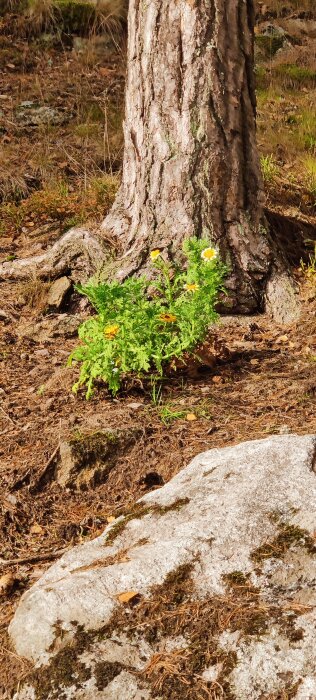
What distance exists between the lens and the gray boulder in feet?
7.13

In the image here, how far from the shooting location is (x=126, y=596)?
95.9 inches

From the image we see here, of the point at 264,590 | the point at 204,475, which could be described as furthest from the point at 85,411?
the point at 264,590

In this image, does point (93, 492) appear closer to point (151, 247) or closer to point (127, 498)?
point (127, 498)

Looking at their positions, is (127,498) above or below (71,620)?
below

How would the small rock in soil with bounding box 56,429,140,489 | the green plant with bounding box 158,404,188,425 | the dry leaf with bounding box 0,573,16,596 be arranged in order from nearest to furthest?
the dry leaf with bounding box 0,573,16,596, the small rock in soil with bounding box 56,429,140,489, the green plant with bounding box 158,404,188,425

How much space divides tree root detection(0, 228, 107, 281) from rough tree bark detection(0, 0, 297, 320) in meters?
0.21

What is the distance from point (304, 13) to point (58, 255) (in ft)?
25.8

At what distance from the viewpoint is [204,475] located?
299 cm

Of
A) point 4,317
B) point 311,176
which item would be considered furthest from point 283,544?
point 311,176

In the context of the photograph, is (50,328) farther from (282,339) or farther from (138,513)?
(138,513)

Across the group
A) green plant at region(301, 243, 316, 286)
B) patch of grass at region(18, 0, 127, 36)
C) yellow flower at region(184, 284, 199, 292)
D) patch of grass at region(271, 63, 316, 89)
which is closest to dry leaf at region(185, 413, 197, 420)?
yellow flower at region(184, 284, 199, 292)

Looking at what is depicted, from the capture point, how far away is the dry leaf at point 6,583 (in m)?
3.02

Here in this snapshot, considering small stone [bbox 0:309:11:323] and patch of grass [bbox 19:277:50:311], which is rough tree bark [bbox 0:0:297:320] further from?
small stone [bbox 0:309:11:323]

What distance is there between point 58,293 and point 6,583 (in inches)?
93.3
